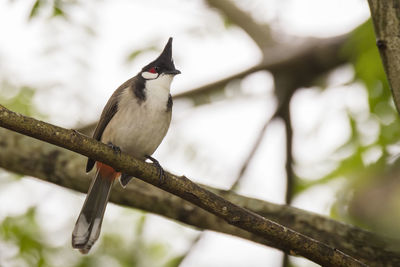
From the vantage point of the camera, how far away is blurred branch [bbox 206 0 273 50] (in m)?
5.60

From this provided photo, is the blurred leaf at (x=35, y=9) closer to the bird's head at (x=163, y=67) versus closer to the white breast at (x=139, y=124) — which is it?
the white breast at (x=139, y=124)

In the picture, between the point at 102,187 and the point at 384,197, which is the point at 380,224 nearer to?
the point at 384,197

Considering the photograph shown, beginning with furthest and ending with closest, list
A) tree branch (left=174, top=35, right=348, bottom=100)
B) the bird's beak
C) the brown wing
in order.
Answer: tree branch (left=174, top=35, right=348, bottom=100), the bird's beak, the brown wing

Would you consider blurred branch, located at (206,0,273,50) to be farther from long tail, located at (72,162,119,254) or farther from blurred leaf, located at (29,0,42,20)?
blurred leaf, located at (29,0,42,20)

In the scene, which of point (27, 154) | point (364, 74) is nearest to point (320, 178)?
point (364, 74)

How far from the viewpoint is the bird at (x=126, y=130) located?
359cm

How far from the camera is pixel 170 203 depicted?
11.2ft

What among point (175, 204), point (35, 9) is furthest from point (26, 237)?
point (35, 9)

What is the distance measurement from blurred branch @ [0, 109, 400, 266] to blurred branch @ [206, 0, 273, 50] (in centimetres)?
254

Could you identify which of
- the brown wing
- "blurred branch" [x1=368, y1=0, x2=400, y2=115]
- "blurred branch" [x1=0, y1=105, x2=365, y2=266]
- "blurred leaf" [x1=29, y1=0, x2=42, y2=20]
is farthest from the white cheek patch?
"blurred branch" [x1=368, y1=0, x2=400, y2=115]

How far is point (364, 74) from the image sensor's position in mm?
3789

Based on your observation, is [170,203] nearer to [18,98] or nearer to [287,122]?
[287,122]

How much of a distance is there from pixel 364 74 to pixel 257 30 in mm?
2069

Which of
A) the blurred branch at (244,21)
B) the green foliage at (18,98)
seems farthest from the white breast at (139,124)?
the blurred branch at (244,21)
